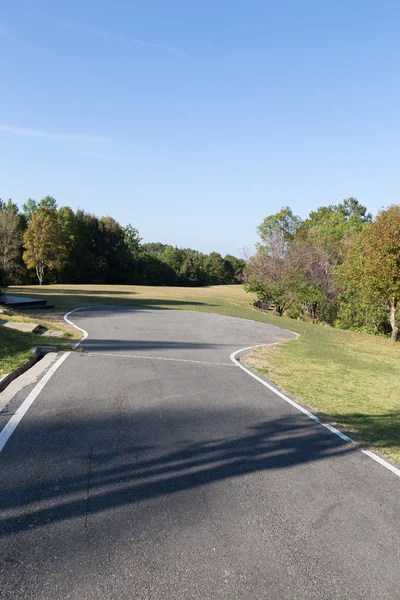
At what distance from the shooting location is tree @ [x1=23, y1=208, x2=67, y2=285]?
6022cm

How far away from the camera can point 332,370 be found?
40.1 ft

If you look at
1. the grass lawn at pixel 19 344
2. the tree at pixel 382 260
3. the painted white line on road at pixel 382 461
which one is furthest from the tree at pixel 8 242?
the painted white line on road at pixel 382 461

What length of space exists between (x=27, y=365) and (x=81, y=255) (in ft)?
221

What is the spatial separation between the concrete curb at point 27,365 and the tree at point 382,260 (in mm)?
16474

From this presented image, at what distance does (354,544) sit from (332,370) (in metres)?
9.03

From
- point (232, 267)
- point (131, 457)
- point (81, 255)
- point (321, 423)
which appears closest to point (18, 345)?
point (131, 457)

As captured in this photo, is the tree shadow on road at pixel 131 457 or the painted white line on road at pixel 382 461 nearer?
the tree shadow on road at pixel 131 457

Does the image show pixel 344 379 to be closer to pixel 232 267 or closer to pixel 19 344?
pixel 19 344

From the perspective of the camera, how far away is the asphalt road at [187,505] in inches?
117

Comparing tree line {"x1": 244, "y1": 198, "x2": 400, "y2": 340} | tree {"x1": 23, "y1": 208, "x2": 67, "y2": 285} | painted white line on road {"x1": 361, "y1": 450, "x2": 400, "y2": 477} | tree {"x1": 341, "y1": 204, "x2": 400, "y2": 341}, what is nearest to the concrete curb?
painted white line on road {"x1": 361, "y1": 450, "x2": 400, "y2": 477}

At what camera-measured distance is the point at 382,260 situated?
21.7 metres

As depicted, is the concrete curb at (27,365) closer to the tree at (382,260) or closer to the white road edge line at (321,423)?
the white road edge line at (321,423)

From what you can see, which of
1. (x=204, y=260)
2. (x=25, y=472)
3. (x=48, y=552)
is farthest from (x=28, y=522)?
(x=204, y=260)

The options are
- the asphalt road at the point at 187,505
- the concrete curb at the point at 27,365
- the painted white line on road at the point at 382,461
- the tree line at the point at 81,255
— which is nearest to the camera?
the asphalt road at the point at 187,505
